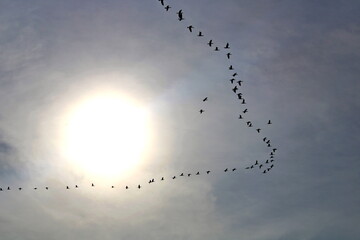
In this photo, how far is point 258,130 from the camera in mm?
93688

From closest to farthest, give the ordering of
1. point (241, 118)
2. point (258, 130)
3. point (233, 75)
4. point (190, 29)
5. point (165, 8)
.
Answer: point (165, 8), point (190, 29), point (233, 75), point (241, 118), point (258, 130)

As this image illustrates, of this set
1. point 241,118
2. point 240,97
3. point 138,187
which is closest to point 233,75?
point 240,97

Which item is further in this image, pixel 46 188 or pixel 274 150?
pixel 46 188

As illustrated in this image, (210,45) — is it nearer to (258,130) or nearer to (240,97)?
(240,97)

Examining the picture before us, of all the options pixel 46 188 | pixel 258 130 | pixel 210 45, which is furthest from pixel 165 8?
pixel 46 188

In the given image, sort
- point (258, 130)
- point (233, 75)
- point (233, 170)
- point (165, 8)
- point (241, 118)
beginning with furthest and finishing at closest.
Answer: point (233, 170) → point (258, 130) → point (241, 118) → point (233, 75) → point (165, 8)

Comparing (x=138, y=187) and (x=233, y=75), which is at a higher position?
(x=233, y=75)

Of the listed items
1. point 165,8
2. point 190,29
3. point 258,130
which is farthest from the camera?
point 258,130

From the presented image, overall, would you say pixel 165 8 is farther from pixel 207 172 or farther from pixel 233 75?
pixel 207 172

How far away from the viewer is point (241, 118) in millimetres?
87688

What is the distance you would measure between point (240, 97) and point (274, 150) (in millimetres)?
21586

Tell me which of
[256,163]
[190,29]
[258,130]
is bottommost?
[256,163]

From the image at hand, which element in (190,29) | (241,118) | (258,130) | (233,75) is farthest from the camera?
(258,130)

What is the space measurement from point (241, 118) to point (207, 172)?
63.5 feet
